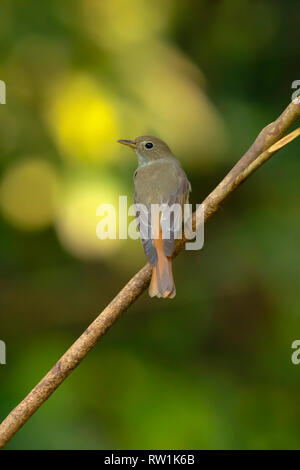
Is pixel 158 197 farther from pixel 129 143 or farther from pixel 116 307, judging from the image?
pixel 116 307

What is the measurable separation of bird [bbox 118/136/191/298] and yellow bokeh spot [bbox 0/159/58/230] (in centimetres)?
48

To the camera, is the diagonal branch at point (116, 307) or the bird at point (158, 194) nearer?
the diagonal branch at point (116, 307)

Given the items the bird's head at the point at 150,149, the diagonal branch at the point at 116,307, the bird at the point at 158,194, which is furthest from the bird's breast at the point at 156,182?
the diagonal branch at the point at 116,307

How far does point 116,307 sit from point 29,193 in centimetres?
215

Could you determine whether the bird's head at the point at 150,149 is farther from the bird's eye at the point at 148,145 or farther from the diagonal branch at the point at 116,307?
the diagonal branch at the point at 116,307

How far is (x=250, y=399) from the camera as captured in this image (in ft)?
12.8

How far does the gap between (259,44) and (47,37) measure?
136 cm

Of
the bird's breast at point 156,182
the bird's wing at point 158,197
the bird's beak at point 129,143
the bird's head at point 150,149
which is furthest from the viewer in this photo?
the bird's head at point 150,149

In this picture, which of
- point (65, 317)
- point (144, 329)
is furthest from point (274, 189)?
point (65, 317)

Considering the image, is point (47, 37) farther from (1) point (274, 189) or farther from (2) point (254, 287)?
(2) point (254, 287)

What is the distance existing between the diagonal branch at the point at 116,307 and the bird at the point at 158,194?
48 centimetres

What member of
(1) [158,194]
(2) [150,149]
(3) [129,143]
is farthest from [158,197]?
(2) [150,149]

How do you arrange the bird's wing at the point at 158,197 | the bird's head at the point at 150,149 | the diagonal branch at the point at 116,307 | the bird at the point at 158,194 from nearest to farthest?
1. the diagonal branch at the point at 116,307
2. the bird at the point at 158,194
3. the bird's wing at the point at 158,197
4. the bird's head at the point at 150,149

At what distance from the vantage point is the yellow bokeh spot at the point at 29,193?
3.93m
